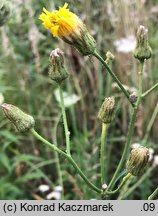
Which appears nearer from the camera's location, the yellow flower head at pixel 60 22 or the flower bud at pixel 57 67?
the yellow flower head at pixel 60 22

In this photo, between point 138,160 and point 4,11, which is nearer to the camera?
point 138,160

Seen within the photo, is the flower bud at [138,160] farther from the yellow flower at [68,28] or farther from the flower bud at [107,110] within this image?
the yellow flower at [68,28]

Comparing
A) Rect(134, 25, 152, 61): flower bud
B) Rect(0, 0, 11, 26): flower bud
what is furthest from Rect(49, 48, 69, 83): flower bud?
Rect(0, 0, 11, 26): flower bud

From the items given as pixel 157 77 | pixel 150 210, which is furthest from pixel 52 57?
pixel 157 77

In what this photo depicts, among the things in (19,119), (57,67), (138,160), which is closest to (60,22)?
(57,67)

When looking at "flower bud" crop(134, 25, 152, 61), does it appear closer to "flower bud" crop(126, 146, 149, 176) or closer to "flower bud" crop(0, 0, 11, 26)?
"flower bud" crop(126, 146, 149, 176)

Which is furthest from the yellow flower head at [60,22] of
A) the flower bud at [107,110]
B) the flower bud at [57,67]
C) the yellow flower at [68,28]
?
the flower bud at [107,110]

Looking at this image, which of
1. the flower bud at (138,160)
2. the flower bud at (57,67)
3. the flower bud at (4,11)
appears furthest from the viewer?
the flower bud at (4,11)

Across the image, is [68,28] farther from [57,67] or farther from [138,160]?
[138,160]
